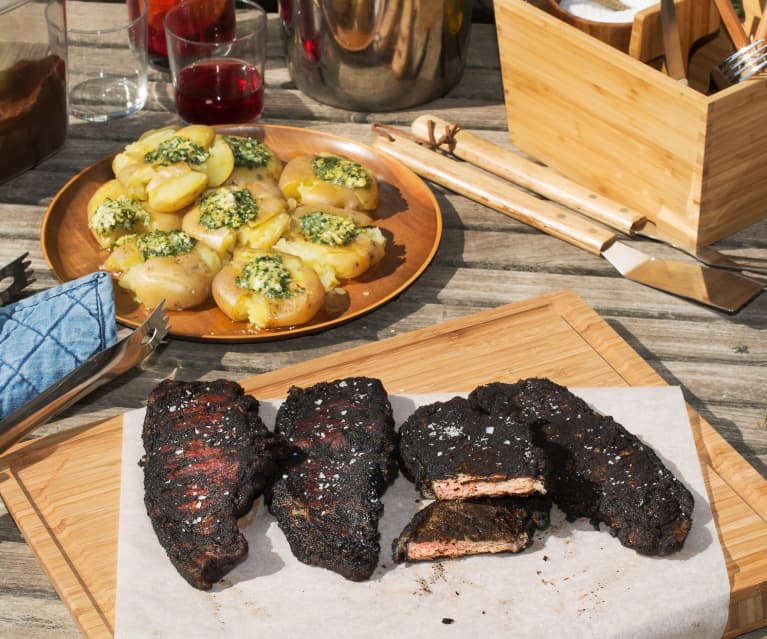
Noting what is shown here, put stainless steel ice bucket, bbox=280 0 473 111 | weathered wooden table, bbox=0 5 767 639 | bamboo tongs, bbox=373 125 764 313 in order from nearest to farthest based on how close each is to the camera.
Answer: weathered wooden table, bbox=0 5 767 639, bamboo tongs, bbox=373 125 764 313, stainless steel ice bucket, bbox=280 0 473 111

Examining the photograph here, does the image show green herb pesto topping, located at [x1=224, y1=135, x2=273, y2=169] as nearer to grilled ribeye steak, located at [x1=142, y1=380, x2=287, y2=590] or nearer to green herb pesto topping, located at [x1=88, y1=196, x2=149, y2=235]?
green herb pesto topping, located at [x1=88, y1=196, x2=149, y2=235]

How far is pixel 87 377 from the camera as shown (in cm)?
213

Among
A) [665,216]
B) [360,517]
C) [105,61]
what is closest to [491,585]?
[360,517]

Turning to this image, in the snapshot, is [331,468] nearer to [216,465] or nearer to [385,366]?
[216,465]

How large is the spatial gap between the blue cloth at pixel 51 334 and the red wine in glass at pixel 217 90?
94cm

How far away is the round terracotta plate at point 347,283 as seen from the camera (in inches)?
91.3

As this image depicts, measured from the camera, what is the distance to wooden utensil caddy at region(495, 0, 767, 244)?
7.91 feet

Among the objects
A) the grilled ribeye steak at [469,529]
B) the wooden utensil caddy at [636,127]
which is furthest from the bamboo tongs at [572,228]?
the grilled ribeye steak at [469,529]

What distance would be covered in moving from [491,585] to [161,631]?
523 mm

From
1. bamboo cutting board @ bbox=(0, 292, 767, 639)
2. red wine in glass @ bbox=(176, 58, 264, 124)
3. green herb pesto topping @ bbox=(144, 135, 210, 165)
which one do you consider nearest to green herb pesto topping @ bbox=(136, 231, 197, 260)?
green herb pesto topping @ bbox=(144, 135, 210, 165)

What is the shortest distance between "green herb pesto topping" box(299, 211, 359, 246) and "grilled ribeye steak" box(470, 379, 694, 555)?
61cm

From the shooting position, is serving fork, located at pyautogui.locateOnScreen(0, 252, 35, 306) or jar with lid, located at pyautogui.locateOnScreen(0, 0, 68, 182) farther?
jar with lid, located at pyautogui.locateOnScreen(0, 0, 68, 182)

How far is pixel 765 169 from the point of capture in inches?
102

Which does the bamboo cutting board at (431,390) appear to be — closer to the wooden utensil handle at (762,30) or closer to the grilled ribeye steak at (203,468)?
the grilled ribeye steak at (203,468)
